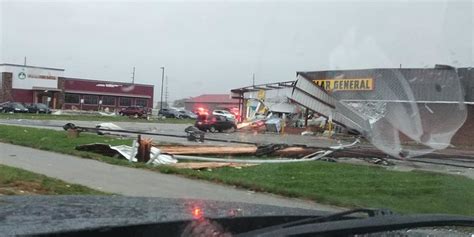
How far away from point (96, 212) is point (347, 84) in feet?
36.6

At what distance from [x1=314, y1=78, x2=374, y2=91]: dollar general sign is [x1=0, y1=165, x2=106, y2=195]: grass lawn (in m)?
5.14

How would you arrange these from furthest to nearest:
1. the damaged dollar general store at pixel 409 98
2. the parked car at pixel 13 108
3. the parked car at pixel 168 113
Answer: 1. the parked car at pixel 168 113
2. the parked car at pixel 13 108
3. the damaged dollar general store at pixel 409 98

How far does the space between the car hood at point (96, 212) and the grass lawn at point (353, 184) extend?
652 centimetres

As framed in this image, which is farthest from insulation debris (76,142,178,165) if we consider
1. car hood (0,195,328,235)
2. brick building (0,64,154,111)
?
brick building (0,64,154,111)

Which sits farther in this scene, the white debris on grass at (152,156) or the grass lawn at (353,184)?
the white debris on grass at (152,156)

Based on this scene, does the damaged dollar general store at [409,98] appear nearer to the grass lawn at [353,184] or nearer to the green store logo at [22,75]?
the grass lawn at [353,184]

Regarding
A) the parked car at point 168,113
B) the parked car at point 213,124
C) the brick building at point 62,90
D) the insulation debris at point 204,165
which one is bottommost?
the insulation debris at point 204,165

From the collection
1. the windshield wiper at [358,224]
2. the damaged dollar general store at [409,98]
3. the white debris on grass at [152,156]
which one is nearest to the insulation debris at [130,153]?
the white debris on grass at [152,156]

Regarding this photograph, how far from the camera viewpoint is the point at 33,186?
10266 mm

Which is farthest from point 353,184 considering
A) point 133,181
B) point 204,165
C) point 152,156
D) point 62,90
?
point 62,90

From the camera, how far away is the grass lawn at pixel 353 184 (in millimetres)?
10055

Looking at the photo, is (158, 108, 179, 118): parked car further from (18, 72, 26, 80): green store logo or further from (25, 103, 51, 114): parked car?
(18, 72, 26, 80): green store logo

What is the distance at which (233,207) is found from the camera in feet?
10.6

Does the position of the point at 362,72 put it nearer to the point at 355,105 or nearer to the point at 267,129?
the point at 355,105
